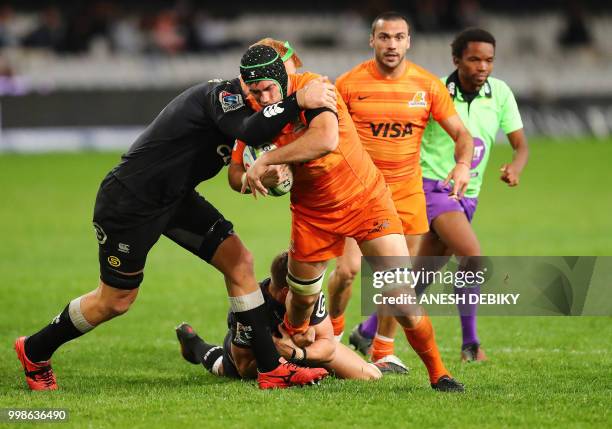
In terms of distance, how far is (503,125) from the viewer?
8.99 metres

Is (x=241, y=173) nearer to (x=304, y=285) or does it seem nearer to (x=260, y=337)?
(x=304, y=285)

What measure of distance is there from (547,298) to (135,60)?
68.8 feet

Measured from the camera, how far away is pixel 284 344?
25.0 feet

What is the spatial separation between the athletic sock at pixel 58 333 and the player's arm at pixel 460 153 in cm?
265

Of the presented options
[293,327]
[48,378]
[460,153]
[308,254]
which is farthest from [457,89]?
[48,378]

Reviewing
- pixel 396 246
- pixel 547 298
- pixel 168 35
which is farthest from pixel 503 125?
pixel 168 35

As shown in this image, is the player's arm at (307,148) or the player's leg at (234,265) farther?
the player's leg at (234,265)

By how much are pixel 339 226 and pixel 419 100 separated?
1.67 m

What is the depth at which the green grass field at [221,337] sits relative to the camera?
6.26 meters

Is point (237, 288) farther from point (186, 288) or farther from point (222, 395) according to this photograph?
point (186, 288)

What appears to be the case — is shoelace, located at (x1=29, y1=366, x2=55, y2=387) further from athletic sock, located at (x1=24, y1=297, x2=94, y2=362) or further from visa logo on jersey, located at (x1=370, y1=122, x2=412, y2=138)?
visa logo on jersey, located at (x1=370, y1=122, x2=412, y2=138)

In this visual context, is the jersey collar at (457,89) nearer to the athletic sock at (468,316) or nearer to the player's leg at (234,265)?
the athletic sock at (468,316)

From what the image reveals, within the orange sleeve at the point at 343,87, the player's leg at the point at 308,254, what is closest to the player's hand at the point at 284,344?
the player's leg at the point at 308,254

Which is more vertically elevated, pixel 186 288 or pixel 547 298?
pixel 547 298
